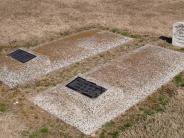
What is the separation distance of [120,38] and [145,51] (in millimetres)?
1989

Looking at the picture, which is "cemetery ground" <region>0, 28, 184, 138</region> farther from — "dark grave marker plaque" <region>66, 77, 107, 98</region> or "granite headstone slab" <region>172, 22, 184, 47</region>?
"granite headstone slab" <region>172, 22, 184, 47</region>

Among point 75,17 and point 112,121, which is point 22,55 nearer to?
point 112,121

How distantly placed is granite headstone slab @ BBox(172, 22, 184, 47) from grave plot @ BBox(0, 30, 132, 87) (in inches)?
81.9

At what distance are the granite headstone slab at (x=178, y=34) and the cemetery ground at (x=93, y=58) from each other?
34cm

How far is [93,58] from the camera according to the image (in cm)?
1364

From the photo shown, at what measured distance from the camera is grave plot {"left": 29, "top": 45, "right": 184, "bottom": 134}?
31.9ft

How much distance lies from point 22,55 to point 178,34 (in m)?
6.68

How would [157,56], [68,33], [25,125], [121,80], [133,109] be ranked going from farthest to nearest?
[68,33]
[157,56]
[121,80]
[133,109]
[25,125]

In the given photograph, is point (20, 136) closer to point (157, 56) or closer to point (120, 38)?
point (157, 56)

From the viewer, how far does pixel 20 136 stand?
9.15m

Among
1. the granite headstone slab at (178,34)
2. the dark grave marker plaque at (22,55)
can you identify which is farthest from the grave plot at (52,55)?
the granite headstone slab at (178,34)

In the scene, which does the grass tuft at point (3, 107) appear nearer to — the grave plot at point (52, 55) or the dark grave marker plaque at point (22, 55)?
the grave plot at point (52, 55)

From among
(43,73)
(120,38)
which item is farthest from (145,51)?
(43,73)

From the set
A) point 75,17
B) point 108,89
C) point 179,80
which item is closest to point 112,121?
point 108,89
